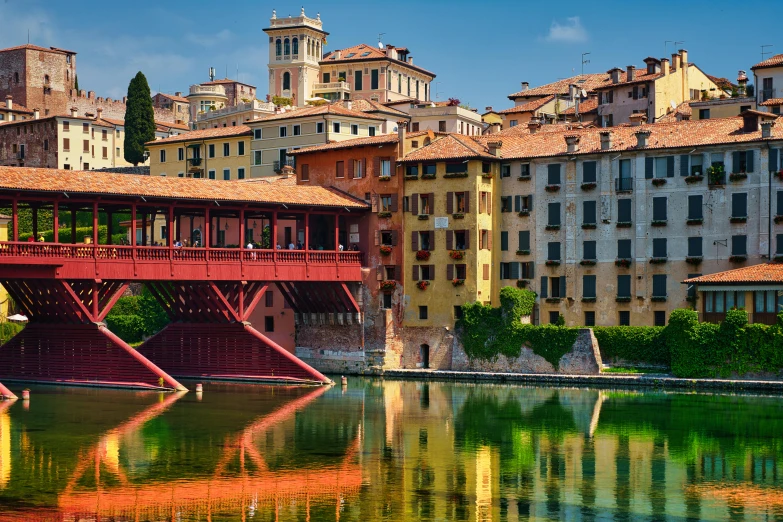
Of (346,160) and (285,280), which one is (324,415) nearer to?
(285,280)

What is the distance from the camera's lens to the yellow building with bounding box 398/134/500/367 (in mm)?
68438

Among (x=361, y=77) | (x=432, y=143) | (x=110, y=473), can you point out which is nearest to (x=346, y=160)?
(x=432, y=143)

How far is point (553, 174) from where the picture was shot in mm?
68812

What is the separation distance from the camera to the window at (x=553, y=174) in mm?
68688

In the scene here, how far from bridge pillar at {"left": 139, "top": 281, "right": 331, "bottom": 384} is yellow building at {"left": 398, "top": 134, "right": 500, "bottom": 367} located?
7903mm

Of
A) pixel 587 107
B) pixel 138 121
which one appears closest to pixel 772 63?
pixel 587 107

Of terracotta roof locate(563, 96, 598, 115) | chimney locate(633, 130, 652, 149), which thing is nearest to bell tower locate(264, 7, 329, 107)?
terracotta roof locate(563, 96, 598, 115)

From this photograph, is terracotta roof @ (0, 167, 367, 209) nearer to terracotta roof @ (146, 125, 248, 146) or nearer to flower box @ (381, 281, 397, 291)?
flower box @ (381, 281, 397, 291)

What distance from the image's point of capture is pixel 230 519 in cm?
3197

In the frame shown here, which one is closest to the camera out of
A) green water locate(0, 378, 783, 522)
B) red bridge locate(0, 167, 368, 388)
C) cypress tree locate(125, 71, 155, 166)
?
green water locate(0, 378, 783, 522)

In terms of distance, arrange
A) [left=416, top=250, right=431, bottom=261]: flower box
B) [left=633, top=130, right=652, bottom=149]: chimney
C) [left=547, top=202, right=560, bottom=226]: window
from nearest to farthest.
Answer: [left=633, top=130, right=652, bottom=149]: chimney < [left=547, top=202, right=560, bottom=226]: window < [left=416, top=250, right=431, bottom=261]: flower box

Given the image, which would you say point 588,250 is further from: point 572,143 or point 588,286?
point 572,143

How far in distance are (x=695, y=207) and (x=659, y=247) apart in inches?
103

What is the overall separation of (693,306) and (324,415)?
834 inches
